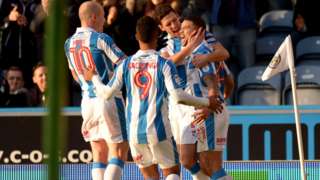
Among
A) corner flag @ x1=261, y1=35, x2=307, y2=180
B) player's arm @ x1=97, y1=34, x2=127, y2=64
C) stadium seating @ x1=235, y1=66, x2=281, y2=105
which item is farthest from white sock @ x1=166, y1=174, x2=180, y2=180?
stadium seating @ x1=235, y1=66, x2=281, y2=105

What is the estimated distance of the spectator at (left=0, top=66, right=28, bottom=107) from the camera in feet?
36.1

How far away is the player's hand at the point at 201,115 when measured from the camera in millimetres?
7750

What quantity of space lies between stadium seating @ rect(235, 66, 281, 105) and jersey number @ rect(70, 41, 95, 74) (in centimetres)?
383

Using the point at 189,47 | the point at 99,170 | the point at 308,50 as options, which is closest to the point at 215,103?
the point at 189,47

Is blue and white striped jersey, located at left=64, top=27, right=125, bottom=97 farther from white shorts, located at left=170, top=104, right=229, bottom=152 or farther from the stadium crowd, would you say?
the stadium crowd

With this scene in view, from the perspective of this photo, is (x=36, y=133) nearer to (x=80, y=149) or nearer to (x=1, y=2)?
(x=80, y=149)

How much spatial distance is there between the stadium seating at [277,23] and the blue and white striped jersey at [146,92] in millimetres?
5542

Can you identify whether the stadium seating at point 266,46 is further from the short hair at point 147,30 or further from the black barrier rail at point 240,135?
the short hair at point 147,30

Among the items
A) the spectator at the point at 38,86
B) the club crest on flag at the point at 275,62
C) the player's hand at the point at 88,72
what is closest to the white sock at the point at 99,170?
the player's hand at the point at 88,72

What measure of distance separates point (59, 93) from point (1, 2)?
1100 centimetres

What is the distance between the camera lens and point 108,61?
8.02 meters

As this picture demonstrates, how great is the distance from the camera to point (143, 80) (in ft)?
23.6

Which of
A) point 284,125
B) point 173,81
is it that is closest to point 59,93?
point 173,81

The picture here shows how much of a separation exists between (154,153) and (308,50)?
508 cm
